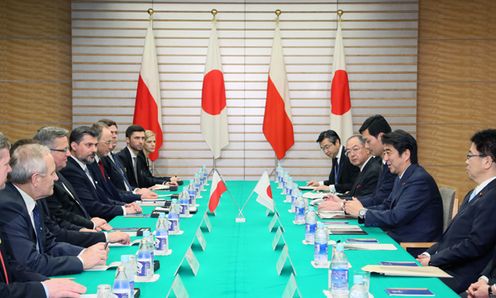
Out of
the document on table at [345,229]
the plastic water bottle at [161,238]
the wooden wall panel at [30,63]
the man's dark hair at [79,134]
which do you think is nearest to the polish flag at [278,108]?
the wooden wall panel at [30,63]

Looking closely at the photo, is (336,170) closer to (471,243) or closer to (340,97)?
(340,97)

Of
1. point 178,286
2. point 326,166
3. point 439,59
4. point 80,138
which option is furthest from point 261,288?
point 439,59

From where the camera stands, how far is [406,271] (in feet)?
9.40

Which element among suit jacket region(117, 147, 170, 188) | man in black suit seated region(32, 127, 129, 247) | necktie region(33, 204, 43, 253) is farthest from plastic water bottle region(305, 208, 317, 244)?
suit jacket region(117, 147, 170, 188)

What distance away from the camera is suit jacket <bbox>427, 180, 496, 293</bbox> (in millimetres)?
3338

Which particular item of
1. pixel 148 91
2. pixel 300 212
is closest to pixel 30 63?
pixel 148 91

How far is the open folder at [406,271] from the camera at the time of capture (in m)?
2.81

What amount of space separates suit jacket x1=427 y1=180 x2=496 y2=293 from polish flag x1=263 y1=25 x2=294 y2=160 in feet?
17.6

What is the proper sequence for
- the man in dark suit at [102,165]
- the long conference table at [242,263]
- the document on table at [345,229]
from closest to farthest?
the long conference table at [242,263]
the document on table at [345,229]
the man in dark suit at [102,165]

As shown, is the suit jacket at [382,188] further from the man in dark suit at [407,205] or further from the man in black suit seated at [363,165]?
the man in dark suit at [407,205]

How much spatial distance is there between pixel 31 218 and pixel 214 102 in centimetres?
603

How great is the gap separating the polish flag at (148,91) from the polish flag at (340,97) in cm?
248

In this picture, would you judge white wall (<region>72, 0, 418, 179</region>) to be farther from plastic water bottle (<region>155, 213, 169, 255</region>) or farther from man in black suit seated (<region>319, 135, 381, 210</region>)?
plastic water bottle (<region>155, 213, 169, 255</region>)

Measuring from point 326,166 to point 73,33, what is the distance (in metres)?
4.08
